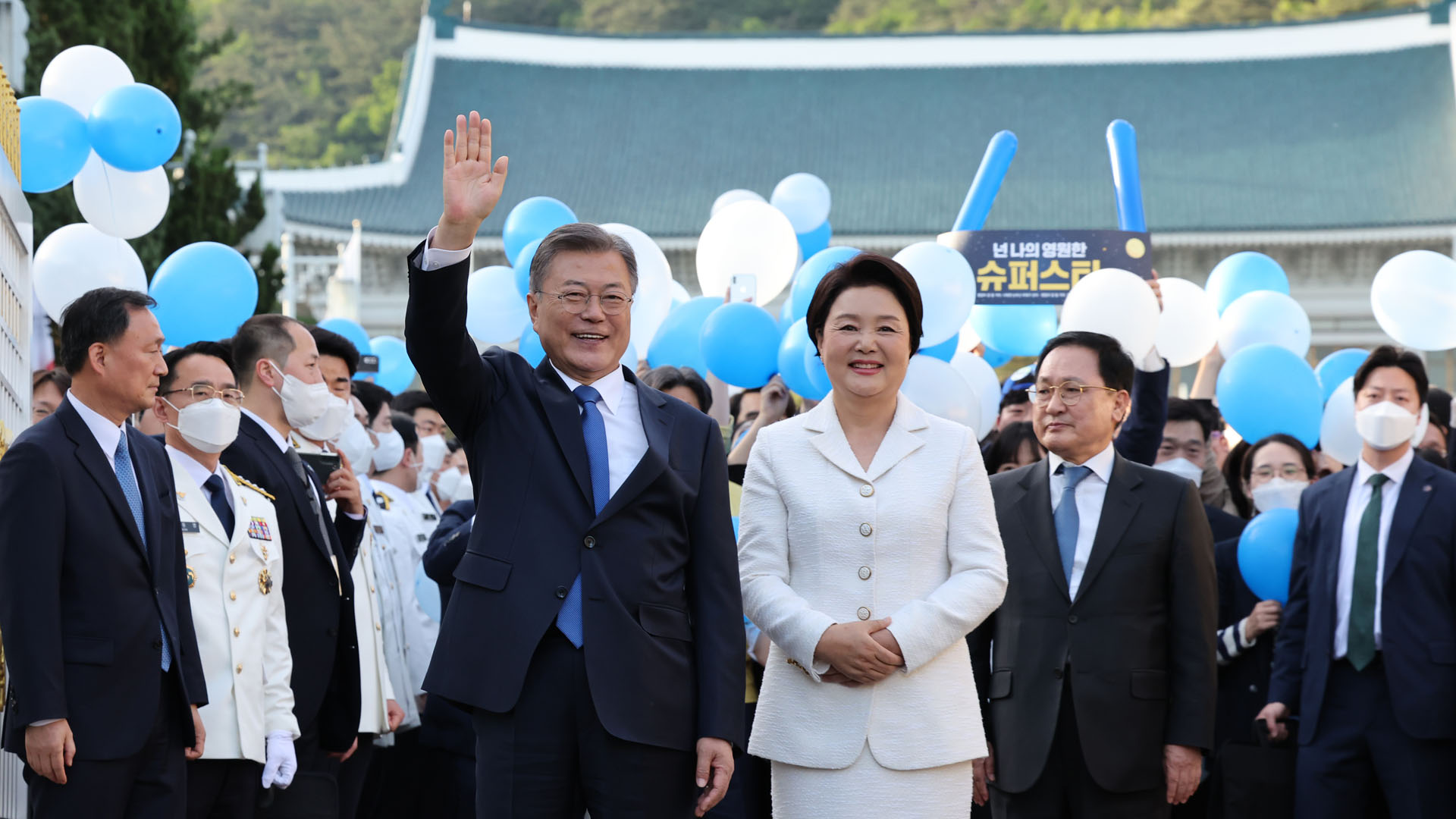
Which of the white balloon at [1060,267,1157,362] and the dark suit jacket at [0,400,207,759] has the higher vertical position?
the white balloon at [1060,267,1157,362]

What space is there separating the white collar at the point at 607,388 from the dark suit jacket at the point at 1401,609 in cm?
240

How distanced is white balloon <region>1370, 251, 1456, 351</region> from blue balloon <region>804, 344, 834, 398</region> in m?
2.22

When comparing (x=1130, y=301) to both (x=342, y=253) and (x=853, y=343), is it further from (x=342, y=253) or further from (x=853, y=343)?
(x=342, y=253)

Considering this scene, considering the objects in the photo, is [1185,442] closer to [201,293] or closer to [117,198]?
[201,293]

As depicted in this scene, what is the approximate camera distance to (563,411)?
111 inches

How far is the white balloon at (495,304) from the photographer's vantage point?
7.00m

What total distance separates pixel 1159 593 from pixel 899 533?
41.8 inches

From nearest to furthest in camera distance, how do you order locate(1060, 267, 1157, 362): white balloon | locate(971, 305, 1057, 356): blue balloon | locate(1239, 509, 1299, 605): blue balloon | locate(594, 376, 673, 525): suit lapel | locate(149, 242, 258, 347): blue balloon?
locate(594, 376, 673, 525): suit lapel, locate(1239, 509, 1299, 605): blue balloon, locate(149, 242, 258, 347): blue balloon, locate(1060, 267, 1157, 362): white balloon, locate(971, 305, 1057, 356): blue balloon

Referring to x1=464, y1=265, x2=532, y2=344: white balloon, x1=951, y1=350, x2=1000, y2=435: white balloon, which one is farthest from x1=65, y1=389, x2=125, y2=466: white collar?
x1=951, y1=350, x2=1000, y2=435: white balloon

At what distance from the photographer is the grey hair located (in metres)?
2.83

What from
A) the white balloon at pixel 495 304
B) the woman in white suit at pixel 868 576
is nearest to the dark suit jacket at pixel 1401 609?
the woman in white suit at pixel 868 576

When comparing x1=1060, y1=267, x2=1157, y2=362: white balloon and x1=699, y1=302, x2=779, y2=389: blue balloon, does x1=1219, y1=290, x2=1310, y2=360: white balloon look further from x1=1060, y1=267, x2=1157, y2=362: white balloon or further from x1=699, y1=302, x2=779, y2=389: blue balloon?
x1=699, y1=302, x2=779, y2=389: blue balloon

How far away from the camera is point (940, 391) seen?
5.47 m

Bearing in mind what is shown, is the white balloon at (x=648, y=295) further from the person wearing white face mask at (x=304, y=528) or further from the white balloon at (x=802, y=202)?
the person wearing white face mask at (x=304, y=528)
